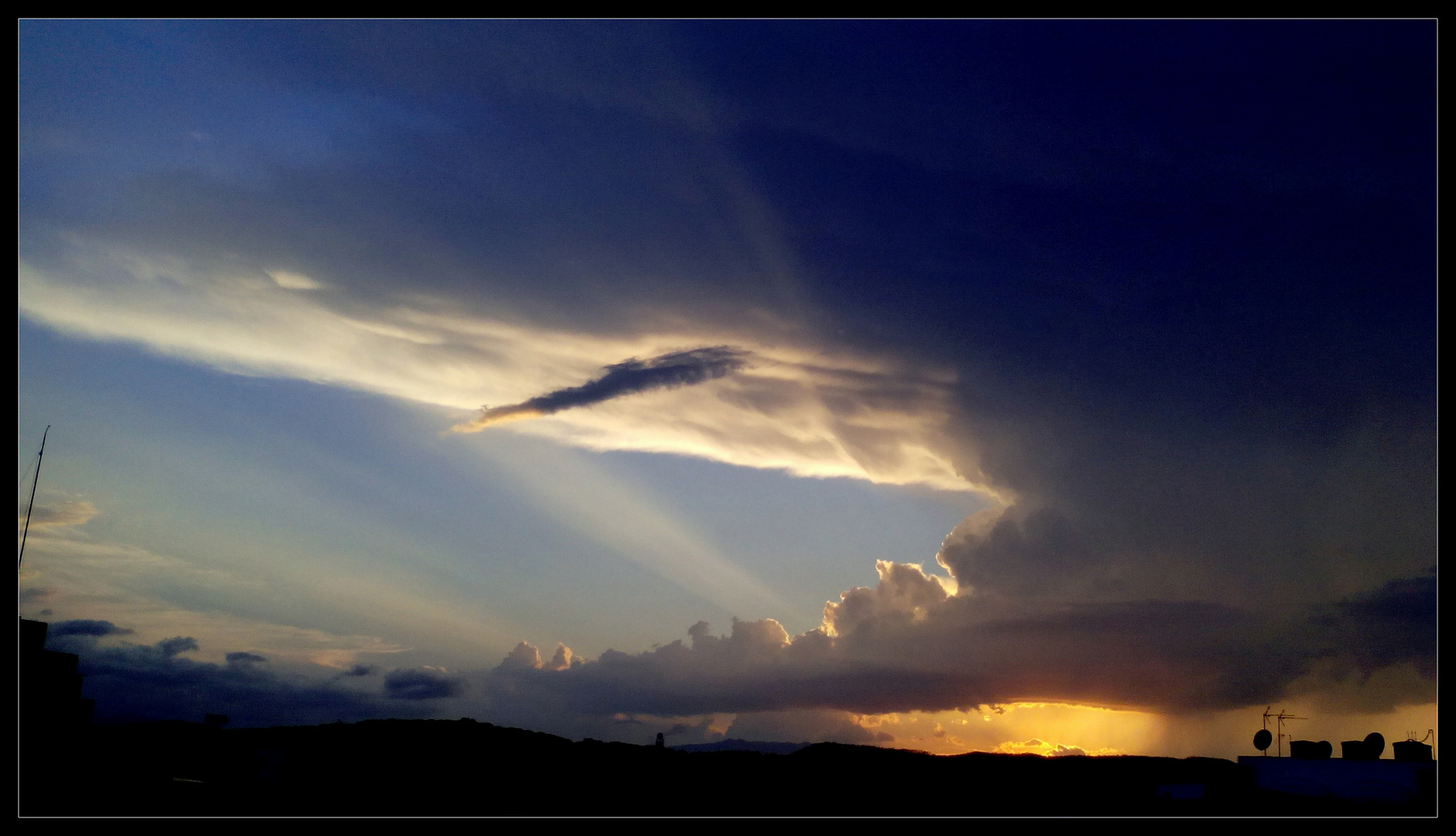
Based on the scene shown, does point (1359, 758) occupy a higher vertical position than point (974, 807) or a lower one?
higher

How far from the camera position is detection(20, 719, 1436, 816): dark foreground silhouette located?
145 ft

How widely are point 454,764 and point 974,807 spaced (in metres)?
29.0

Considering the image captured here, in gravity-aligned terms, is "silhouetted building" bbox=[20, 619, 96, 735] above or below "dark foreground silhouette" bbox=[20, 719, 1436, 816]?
above

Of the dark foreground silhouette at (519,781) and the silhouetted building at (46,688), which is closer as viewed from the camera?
the silhouetted building at (46,688)

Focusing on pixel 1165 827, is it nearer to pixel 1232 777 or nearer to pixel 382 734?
pixel 1232 777

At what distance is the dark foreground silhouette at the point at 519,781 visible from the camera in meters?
44.2

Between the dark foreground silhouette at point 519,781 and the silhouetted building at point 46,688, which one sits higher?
the silhouetted building at point 46,688

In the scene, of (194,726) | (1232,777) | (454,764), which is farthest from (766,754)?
(194,726)

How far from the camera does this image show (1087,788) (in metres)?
57.4

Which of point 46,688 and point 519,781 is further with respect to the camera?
point 519,781

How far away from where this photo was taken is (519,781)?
5434 cm

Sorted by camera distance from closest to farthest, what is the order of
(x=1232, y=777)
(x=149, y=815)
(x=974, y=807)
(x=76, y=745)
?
(x=149, y=815) → (x=76, y=745) → (x=974, y=807) → (x=1232, y=777)

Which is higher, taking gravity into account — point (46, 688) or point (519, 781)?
point (46, 688)

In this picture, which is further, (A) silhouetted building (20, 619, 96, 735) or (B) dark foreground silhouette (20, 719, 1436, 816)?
(B) dark foreground silhouette (20, 719, 1436, 816)
